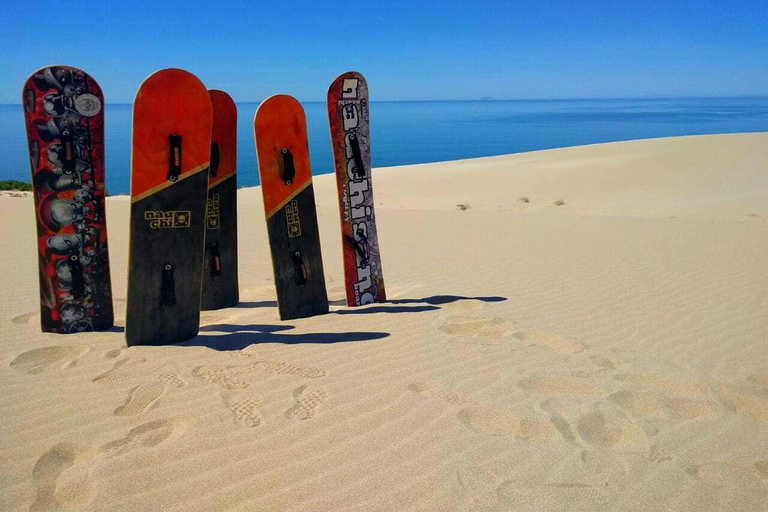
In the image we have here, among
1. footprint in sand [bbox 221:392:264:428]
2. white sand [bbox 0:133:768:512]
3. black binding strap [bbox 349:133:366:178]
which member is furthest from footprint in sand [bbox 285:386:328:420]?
black binding strap [bbox 349:133:366:178]

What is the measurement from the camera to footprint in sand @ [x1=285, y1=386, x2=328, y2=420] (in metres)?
3.27

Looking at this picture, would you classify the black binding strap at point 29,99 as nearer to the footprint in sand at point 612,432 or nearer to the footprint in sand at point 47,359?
the footprint in sand at point 47,359

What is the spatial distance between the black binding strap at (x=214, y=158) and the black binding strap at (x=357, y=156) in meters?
1.24

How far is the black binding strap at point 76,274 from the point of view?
4.56 metres

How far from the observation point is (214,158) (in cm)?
549

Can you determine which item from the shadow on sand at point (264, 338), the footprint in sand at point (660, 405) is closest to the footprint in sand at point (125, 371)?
the shadow on sand at point (264, 338)

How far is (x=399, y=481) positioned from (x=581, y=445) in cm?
99

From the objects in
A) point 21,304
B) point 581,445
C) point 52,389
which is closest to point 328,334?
point 52,389

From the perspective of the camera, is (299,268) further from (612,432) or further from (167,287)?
(612,432)

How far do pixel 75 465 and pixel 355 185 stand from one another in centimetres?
360

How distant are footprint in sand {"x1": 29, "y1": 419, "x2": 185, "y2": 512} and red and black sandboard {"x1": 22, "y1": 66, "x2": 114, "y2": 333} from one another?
196cm

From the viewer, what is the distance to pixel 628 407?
3.45 m

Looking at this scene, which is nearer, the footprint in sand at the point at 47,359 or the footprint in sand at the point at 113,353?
the footprint in sand at the point at 47,359

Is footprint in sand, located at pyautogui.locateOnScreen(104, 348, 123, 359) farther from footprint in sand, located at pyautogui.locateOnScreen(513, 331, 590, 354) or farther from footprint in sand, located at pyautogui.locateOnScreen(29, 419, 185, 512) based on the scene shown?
footprint in sand, located at pyautogui.locateOnScreen(513, 331, 590, 354)
